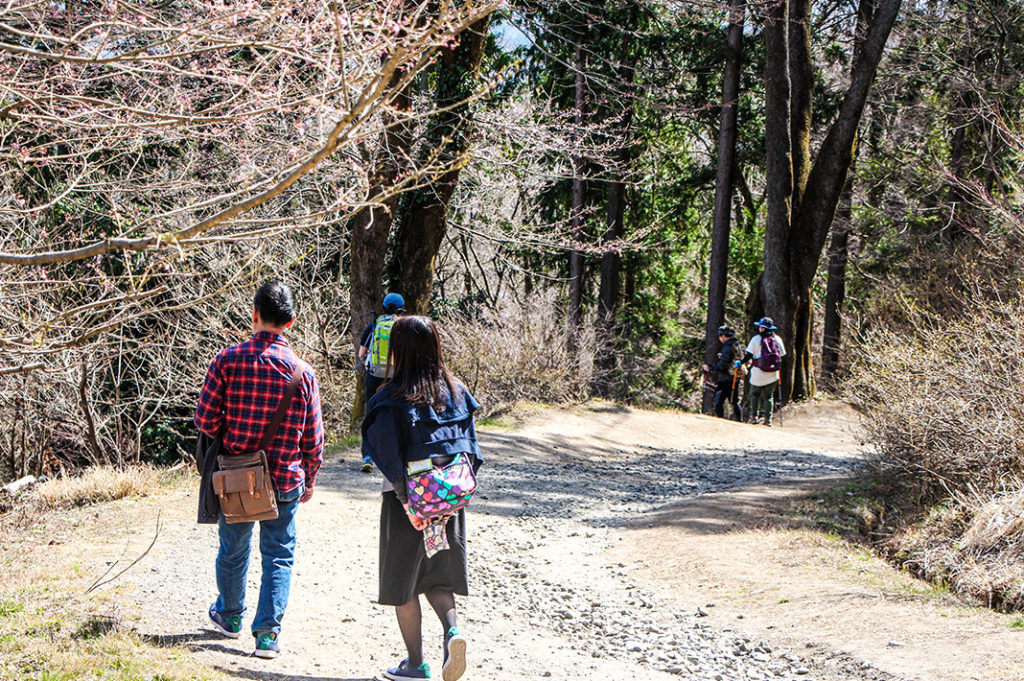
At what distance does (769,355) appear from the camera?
1672 centimetres

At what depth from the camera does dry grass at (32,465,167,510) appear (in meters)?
9.02

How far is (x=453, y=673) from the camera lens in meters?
4.49

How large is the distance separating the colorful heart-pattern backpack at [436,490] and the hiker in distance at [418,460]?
0.01 m

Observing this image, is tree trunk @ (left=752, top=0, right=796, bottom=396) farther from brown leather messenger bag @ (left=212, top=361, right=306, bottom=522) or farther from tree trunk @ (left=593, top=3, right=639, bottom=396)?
brown leather messenger bag @ (left=212, top=361, right=306, bottom=522)

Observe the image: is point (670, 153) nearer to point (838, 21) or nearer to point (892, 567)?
point (838, 21)

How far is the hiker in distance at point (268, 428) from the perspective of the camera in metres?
4.72

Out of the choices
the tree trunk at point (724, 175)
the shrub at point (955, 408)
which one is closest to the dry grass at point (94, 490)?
the shrub at point (955, 408)

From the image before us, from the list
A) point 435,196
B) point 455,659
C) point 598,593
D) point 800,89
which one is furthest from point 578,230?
Answer: point 455,659

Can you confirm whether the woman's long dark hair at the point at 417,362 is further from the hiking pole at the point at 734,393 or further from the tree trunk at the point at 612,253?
the tree trunk at the point at 612,253

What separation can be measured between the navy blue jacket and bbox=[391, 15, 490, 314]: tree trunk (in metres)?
8.81

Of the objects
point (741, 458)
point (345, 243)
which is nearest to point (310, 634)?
point (741, 458)

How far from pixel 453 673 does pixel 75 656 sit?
5.91 ft

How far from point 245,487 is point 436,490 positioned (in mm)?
944

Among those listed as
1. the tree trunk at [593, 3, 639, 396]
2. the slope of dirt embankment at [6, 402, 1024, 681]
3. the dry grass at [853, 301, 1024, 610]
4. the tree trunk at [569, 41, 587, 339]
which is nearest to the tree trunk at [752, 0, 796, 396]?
the tree trunk at [593, 3, 639, 396]
